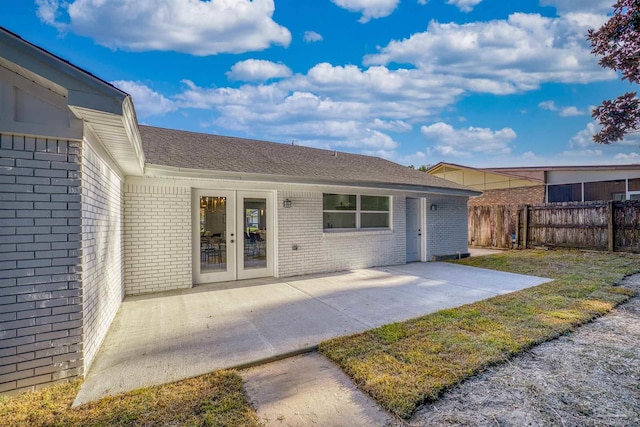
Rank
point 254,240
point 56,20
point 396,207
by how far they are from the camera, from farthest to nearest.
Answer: point 396,207, point 254,240, point 56,20

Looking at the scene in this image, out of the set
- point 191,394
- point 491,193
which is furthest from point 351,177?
point 491,193

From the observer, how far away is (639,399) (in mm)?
2496

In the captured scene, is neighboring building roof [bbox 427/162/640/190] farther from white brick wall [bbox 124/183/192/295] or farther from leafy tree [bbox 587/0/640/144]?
→ white brick wall [bbox 124/183/192/295]

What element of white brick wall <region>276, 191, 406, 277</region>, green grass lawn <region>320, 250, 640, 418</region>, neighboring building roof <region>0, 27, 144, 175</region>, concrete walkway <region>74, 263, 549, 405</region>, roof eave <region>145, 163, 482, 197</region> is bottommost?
concrete walkway <region>74, 263, 549, 405</region>

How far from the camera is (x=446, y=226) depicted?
10797 millimetres

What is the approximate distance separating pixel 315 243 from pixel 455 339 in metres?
4.81

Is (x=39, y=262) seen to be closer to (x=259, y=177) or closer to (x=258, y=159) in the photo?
(x=259, y=177)

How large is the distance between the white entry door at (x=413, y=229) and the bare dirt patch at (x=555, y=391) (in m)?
6.63

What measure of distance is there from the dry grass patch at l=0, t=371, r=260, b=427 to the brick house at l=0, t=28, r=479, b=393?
28 cm

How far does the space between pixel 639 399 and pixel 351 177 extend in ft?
20.4

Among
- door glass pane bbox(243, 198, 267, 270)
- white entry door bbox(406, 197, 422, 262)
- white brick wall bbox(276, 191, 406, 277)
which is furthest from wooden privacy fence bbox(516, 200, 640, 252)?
door glass pane bbox(243, 198, 267, 270)

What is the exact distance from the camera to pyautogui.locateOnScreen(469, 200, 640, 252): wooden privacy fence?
10.4m

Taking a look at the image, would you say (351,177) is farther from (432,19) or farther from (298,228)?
(432,19)

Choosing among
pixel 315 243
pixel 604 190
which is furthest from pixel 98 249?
pixel 604 190
